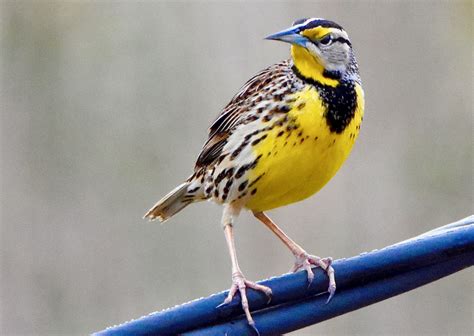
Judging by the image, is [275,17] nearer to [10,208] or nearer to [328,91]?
[10,208]

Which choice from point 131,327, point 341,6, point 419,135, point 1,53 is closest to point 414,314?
point 419,135

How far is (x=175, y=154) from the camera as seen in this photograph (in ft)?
21.4

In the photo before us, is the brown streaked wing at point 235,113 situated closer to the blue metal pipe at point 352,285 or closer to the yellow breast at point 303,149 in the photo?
the yellow breast at point 303,149

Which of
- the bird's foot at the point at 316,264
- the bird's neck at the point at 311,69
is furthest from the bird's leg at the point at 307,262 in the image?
the bird's neck at the point at 311,69

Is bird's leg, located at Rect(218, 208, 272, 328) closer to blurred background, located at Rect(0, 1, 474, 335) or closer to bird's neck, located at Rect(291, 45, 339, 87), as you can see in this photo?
bird's neck, located at Rect(291, 45, 339, 87)

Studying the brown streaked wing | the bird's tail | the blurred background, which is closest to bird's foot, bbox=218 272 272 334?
the brown streaked wing

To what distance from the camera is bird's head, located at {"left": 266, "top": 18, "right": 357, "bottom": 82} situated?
307 centimetres

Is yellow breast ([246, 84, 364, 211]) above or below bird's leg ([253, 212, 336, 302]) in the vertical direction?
above

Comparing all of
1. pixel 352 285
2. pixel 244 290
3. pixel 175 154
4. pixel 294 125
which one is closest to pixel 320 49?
pixel 294 125

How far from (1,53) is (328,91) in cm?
428

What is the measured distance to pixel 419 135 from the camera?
6684 millimetres

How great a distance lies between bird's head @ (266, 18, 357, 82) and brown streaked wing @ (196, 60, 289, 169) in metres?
0.08

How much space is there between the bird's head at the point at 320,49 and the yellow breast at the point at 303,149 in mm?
73

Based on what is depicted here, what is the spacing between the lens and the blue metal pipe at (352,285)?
1.99 metres
